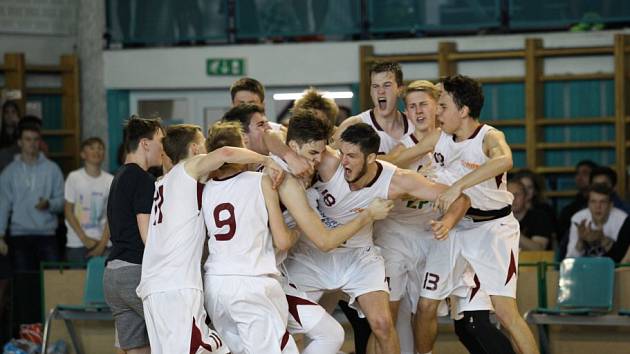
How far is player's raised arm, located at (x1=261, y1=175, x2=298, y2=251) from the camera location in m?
7.21

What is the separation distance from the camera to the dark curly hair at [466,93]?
26.7 feet

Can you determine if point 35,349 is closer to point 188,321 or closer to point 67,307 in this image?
point 67,307

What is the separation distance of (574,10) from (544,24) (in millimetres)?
319

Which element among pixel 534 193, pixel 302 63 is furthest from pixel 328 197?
pixel 302 63

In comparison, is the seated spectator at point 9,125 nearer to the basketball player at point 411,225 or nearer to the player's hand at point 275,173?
the basketball player at point 411,225

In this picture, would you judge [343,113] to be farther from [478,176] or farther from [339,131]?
[478,176]

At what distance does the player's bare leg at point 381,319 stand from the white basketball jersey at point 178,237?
1109 millimetres

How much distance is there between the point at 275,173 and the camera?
283 inches

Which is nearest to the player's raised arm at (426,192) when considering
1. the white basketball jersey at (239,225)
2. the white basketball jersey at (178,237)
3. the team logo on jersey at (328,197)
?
the team logo on jersey at (328,197)

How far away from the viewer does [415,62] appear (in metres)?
13.4

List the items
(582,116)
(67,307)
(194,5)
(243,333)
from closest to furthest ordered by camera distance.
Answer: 1. (243,333)
2. (67,307)
3. (582,116)
4. (194,5)

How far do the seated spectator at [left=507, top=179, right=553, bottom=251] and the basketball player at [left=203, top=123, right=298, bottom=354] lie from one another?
4.19 metres

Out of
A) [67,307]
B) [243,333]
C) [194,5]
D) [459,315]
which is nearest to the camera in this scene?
[243,333]

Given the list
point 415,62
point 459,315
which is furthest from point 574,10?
point 459,315
